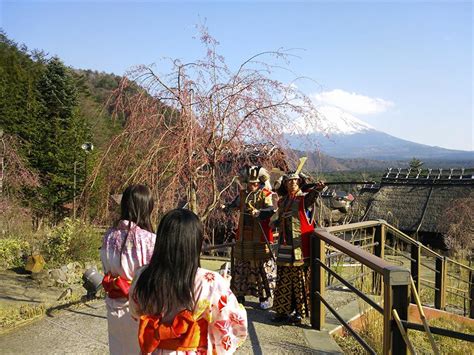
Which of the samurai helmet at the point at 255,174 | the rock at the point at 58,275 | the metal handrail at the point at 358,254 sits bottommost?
the rock at the point at 58,275

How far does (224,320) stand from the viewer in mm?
2010

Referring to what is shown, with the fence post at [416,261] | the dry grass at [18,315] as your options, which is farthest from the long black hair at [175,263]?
the fence post at [416,261]

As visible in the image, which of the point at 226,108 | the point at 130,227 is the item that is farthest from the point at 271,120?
the point at 130,227

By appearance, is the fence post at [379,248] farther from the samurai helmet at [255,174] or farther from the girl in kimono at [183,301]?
the girl in kimono at [183,301]

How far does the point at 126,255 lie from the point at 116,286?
20cm

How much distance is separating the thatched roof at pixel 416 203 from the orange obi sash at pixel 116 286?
20.0 m

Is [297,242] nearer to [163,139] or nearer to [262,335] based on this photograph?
[262,335]

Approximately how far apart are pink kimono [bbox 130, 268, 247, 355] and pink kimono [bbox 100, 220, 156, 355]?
0.62 m

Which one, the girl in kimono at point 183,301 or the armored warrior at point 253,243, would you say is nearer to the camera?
the girl in kimono at point 183,301

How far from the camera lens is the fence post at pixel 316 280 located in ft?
13.9

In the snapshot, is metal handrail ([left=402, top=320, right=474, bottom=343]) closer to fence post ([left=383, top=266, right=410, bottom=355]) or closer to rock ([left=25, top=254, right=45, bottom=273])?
fence post ([left=383, top=266, right=410, bottom=355])

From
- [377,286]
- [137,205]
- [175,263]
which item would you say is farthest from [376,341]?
[175,263]

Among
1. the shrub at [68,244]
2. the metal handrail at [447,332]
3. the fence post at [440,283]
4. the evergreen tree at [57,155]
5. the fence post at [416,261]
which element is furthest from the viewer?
the evergreen tree at [57,155]

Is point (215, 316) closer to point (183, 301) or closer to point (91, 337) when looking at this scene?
point (183, 301)
